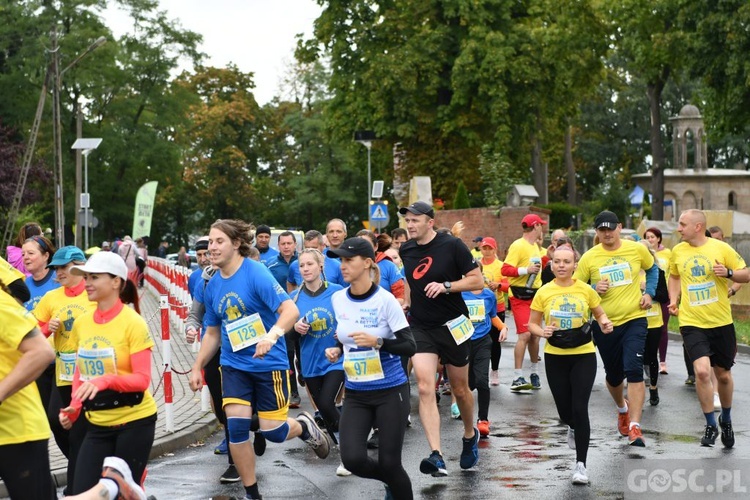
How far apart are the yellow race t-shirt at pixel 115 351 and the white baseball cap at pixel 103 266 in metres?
0.22

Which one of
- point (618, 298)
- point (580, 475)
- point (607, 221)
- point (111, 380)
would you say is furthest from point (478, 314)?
point (111, 380)

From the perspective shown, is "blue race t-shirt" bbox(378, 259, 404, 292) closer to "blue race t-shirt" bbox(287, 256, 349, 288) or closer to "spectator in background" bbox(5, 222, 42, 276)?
"blue race t-shirt" bbox(287, 256, 349, 288)

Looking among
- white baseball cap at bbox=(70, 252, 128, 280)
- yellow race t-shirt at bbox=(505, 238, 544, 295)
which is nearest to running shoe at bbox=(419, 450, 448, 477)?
white baseball cap at bbox=(70, 252, 128, 280)

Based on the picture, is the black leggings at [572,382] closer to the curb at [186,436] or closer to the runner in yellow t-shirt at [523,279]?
the curb at [186,436]

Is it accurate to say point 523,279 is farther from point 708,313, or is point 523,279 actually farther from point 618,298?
point 708,313

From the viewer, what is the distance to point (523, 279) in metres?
14.9

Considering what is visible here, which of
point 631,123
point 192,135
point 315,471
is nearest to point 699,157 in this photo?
point 631,123

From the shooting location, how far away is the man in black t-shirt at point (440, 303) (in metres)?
9.32

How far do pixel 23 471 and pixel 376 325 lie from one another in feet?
8.68

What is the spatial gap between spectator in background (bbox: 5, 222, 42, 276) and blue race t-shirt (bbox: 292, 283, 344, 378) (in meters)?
2.45

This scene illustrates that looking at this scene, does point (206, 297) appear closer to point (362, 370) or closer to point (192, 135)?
point (362, 370)

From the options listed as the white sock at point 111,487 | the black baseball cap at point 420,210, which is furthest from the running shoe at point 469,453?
the white sock at point 111,487

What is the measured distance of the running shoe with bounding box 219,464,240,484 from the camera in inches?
364

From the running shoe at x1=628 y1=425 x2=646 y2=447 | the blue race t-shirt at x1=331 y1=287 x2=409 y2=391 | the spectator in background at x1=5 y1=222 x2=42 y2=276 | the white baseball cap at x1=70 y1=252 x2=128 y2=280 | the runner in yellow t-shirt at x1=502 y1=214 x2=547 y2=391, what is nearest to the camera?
the white baseball cap at x1=70 y1=252 x2=128 y2=280
